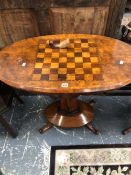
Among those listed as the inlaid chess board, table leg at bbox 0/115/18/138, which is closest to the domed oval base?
table leg at bbox 0/115/18/138

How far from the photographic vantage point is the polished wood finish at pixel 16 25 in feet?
7.27

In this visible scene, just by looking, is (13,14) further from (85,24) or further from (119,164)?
(119,164)

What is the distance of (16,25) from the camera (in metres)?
2.30

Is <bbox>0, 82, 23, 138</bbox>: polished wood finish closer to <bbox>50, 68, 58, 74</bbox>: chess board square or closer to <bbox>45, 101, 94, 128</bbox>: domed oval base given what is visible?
<bbox>45, 101, 94, 128</bbox>: domed oval base

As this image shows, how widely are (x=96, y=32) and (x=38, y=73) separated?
113 centimetres

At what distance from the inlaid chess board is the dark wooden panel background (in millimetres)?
441

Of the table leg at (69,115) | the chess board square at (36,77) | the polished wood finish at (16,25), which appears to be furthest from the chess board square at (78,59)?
the polished wood finish at (16,25)

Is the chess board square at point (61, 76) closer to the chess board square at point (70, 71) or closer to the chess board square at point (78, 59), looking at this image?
the chess board square at point (70, 71)

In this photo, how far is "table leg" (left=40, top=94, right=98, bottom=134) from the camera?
2.20m

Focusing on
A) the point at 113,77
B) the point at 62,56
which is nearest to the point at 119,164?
the point at 113,77

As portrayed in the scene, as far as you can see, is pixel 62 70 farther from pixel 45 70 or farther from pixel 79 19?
pixel 79 19

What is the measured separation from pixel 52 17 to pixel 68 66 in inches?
35.0

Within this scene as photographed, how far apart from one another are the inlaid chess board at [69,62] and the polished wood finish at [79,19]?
16.9 inches

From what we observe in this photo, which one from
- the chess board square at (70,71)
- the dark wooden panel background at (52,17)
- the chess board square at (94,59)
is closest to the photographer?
the chess board square at (70,71)
